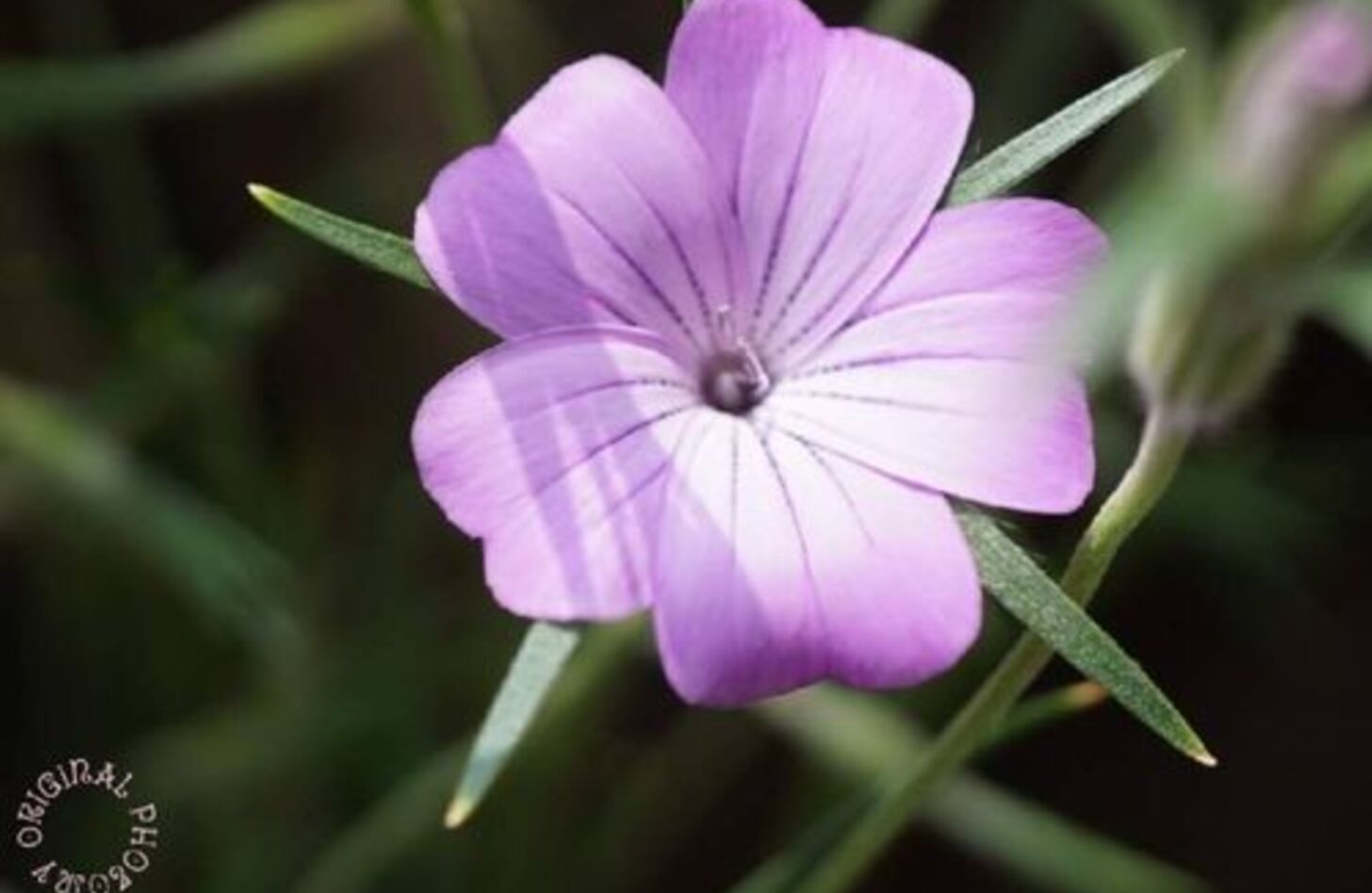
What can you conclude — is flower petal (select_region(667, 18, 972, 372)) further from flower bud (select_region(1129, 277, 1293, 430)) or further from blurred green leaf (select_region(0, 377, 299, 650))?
blurred green leaf (select_region(0, 377, 299, 650))

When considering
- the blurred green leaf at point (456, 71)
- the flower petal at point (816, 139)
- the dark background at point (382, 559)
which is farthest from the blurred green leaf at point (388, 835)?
the flower petal at point (816, 139)

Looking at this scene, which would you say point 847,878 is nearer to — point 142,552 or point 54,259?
point 142,552

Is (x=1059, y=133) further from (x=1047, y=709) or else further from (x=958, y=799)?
Result: (x=958, y=799)

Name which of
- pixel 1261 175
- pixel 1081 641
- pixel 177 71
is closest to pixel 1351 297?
pixel 1261 175

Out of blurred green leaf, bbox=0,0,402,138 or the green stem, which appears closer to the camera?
the green stem

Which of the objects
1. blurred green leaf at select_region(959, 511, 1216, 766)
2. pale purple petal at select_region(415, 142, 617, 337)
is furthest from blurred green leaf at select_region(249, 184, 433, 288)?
blurred green leaf at select_region(959, 511, 1216, 766)

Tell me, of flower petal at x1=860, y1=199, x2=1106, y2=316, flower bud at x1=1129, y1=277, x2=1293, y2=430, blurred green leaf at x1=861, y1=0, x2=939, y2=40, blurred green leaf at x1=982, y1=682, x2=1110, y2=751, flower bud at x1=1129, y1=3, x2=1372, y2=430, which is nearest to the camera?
flower bud at x1=1129, y1=3, x2=1372, y2=430
